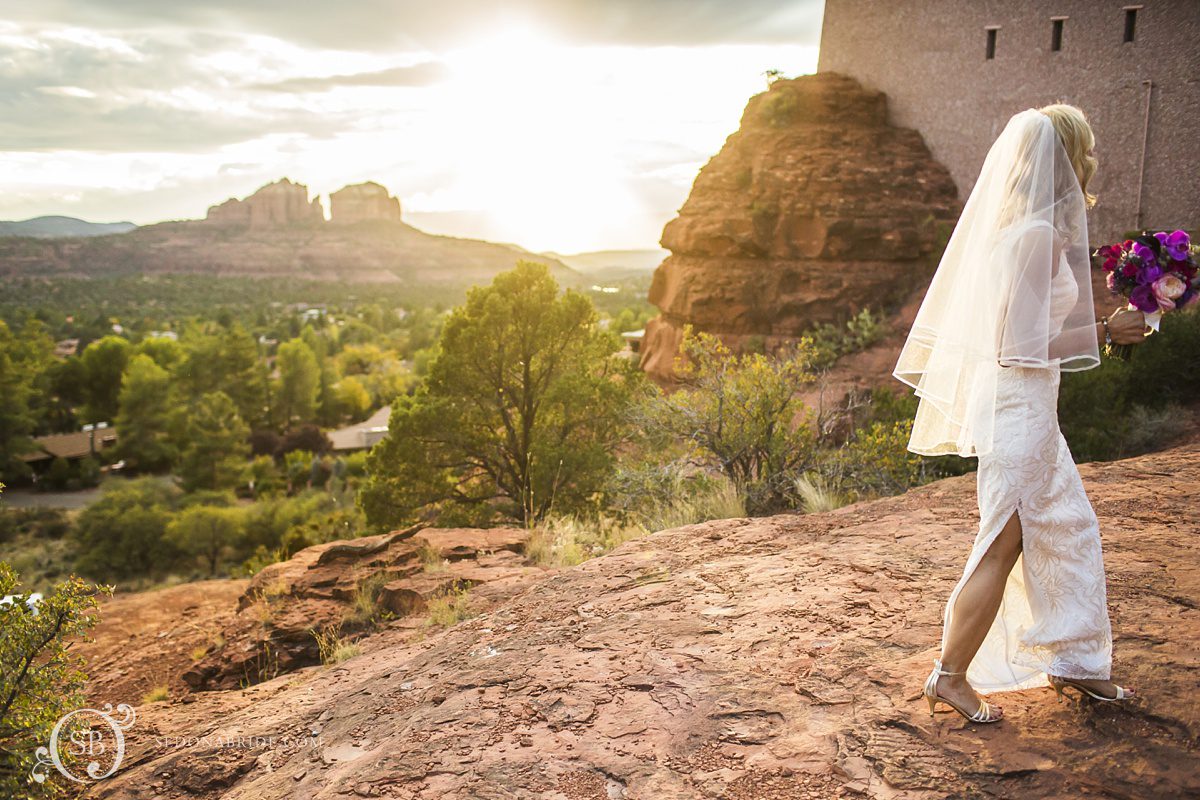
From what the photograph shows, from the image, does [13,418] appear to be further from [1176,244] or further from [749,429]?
[1176,244]

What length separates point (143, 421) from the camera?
129ft

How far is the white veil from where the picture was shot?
2959 millimetres

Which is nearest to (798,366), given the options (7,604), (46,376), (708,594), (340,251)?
(708,594)

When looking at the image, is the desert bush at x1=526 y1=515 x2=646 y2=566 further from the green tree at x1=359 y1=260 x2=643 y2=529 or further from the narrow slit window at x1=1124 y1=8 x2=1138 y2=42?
the narrow slit window at x1=1124 y1=8 x2=1138 y2=42

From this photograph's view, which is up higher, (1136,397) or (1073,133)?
(1073,133)

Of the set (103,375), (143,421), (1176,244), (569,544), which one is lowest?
(143,421)

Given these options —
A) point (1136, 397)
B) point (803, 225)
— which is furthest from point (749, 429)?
point (803, 225)

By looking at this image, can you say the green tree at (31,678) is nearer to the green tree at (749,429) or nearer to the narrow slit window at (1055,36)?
the green tree at (749,429)

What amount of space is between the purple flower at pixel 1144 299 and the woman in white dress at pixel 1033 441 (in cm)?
51

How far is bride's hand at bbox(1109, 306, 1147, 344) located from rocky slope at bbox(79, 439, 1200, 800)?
130 cm

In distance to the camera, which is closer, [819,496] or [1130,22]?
[819,496]

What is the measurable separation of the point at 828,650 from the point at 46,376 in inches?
2105

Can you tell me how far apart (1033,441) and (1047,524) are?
325 millimetres

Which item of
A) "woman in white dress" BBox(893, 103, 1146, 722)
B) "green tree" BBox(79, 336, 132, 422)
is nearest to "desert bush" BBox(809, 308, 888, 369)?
"woman in white dress" BBox(893, 103, 1146, 722)
